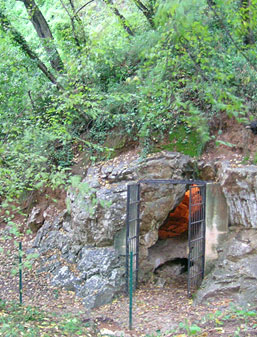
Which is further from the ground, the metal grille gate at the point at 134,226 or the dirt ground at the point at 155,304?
the metal grille gate at the point at 134,226

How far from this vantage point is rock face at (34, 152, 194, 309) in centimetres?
875

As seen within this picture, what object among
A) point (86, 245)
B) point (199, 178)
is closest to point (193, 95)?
point (199, 178)

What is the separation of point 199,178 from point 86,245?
10.0 ft

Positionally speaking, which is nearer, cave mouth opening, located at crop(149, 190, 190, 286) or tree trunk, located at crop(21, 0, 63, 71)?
cave mouth opening, located at crop(149, 190, 190, 286)

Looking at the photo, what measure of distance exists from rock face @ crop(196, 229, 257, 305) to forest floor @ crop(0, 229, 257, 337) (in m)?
0.22

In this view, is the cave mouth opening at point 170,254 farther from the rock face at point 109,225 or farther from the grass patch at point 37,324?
the grass patch at point 37,324

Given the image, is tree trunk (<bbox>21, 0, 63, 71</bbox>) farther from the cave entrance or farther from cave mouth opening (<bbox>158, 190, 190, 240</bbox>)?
cave mouth opening (<bbox>158, 190, 190, 240</bbox>)

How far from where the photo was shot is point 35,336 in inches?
227

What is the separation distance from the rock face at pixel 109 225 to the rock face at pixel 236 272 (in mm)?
1758

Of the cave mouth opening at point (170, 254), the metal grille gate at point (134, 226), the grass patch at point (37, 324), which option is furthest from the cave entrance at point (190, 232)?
the grass patch at point (37, 324)

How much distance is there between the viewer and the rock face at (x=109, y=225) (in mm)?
8750

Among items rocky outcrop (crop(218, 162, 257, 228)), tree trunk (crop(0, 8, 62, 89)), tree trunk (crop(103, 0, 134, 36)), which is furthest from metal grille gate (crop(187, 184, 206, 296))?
tree trunk (crop(103, 0, 134, 36))

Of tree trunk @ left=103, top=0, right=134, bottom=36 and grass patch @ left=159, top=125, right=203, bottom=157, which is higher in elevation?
tree trunk @ left=103, top=0, right=134, bottom=36

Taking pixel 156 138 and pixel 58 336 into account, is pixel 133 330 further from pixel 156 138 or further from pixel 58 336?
pixel 156 138
